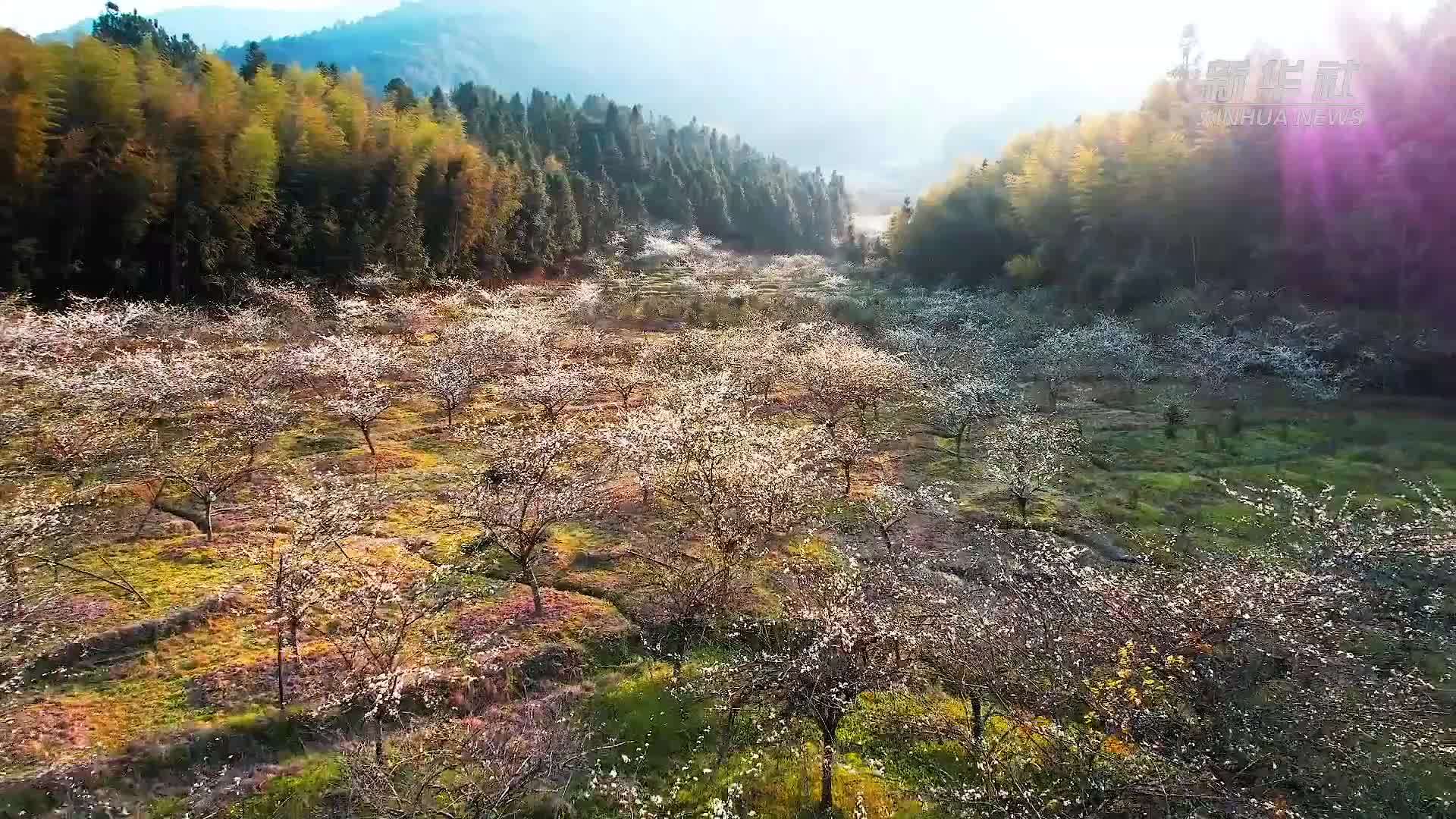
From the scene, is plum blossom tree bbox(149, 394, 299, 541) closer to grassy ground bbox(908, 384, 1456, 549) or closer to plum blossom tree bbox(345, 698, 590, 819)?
plum blossom tree bbox(345, 698, 590, 819)

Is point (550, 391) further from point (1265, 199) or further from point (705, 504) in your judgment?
point (1265, 199)

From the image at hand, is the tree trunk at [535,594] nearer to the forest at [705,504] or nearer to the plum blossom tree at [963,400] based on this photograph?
the forest at [705,504]

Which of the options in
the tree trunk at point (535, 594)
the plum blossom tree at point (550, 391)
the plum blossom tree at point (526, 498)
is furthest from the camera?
the plum blossom tree at point (550, 391)

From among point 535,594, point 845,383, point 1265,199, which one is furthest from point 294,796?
point 1265,199

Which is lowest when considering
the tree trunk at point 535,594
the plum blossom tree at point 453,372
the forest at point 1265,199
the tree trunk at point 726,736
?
the tree trunk at point 726,736

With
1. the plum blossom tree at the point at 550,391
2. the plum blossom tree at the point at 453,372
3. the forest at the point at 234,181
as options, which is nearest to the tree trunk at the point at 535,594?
the plum blossom tree at the point at 550,391

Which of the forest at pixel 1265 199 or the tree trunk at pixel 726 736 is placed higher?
the forest at pixel 1265 199

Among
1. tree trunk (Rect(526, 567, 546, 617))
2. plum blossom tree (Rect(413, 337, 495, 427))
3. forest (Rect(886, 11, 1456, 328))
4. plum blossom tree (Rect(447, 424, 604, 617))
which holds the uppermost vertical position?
forest (Rect(886, 11, 1456, 328))

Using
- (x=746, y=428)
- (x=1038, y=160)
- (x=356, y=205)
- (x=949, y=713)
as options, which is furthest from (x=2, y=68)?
(x=1038, y=160)

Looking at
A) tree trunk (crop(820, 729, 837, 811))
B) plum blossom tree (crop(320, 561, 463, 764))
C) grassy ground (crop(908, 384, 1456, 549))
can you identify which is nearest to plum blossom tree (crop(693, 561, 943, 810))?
tree trunk (crop(820, 729, 837, 811))
